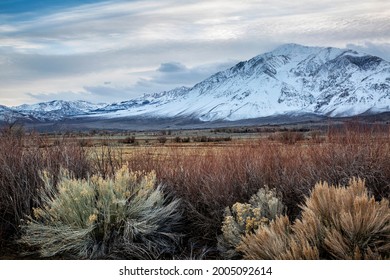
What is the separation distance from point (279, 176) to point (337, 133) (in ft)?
3.56

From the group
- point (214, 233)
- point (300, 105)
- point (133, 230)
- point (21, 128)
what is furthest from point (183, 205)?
point (300, 105)

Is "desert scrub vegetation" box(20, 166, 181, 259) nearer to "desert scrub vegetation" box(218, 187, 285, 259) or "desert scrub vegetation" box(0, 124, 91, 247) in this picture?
"desert scrub vegetation" box(0, 124, 91, 247)

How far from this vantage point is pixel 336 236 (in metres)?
5.14

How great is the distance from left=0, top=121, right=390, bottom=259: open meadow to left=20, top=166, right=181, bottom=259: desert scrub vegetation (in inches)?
0.6

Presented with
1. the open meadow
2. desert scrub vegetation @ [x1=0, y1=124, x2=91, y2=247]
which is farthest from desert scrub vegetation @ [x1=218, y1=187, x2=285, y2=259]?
desert scrub vegetation @ [x1=0, y1=124, x2=91, y2=247]

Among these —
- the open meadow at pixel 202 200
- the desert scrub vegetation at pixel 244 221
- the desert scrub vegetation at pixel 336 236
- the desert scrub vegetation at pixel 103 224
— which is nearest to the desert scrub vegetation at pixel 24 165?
→ the open meadow at pixel 202 200

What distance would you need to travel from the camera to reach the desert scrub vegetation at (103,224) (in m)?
6.44

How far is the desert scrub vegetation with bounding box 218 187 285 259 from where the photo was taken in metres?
6.16

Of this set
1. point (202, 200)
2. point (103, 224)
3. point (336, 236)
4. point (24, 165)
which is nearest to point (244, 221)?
point (202, 200)

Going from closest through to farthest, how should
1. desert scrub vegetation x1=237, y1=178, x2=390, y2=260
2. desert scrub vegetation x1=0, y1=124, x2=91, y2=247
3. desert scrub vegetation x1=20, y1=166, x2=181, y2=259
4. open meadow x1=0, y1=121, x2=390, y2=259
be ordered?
desert scrub vegetation x1=237, y1=178, x2=390, y2=260 → open meadow x1=0, y1=121, x2=390, y2=259 → desert scrub vegetation x1=20, y1=166, x2=181, y2=259 → desert scrub vegetation x1=0, y1=124, x2=91, y2=247

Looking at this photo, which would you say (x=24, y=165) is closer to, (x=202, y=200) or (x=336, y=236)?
(x=202, y=200)

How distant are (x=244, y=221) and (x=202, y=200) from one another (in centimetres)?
126

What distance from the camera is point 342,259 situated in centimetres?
504
